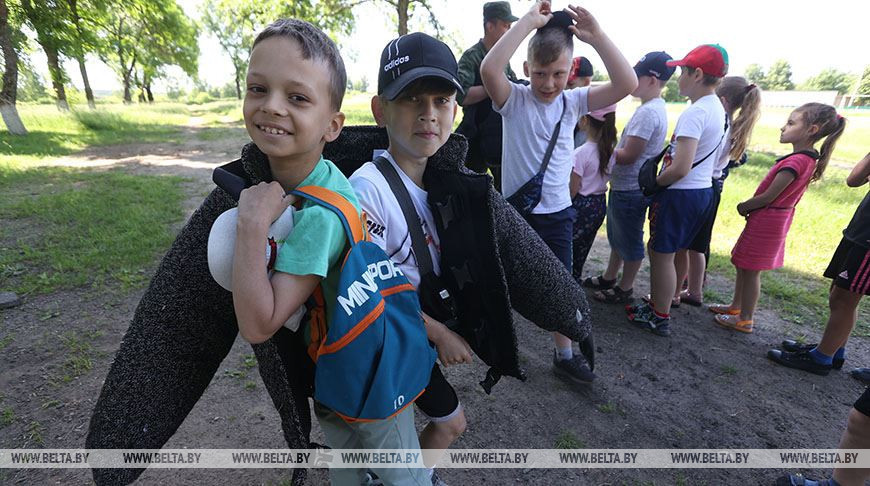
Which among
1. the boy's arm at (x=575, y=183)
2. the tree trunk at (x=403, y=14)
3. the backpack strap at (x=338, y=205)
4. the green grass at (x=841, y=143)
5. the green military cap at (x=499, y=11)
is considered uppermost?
the tree trunk at (x=403, y=14)

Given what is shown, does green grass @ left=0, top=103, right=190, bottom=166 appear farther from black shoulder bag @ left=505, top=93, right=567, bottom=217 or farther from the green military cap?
black shoulder bag @ left=505, top=93, right=567, bottom=217

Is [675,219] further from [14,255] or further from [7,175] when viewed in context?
[7,175]

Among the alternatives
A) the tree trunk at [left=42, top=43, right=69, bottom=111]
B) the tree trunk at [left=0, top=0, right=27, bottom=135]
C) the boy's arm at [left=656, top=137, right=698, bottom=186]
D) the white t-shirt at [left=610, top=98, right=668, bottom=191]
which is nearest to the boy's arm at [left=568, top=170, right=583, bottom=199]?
the white t-shirt at [left=610, top=98, right=668, bottom=191]

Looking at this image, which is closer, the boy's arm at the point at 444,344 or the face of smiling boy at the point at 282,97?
the face of smiling boy at the point at 282,97

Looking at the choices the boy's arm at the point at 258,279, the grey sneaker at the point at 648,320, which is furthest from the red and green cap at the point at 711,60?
the boy's arm at the point at 258,279

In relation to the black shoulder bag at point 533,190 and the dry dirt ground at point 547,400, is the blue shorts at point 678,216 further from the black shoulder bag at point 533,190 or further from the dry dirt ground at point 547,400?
the black shoulder bag at point 533,190

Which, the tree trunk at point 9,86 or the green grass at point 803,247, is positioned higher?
the tree trunk at point 9,86

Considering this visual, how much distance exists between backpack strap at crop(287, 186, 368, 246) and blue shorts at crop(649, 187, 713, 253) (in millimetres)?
3072

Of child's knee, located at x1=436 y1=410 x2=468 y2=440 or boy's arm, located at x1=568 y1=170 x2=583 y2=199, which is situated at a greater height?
boy's arm, located at x1=568 y1=170 x2=583 y2=199

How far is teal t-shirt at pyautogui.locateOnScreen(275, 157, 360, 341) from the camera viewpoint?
1.07 meters

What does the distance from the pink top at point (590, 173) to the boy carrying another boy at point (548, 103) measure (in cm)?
117

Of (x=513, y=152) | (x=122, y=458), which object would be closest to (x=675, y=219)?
(x=513, y=152)

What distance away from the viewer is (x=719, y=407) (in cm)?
285

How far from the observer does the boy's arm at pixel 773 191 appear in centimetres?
332
